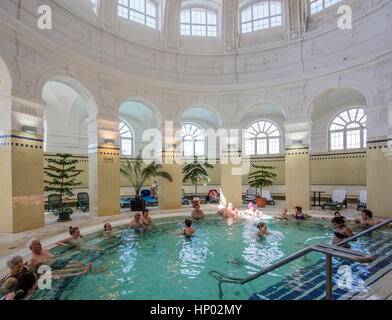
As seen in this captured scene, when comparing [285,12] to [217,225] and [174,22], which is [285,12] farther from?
[217,225]

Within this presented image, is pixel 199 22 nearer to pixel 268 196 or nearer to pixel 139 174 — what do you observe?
pixel 139 174

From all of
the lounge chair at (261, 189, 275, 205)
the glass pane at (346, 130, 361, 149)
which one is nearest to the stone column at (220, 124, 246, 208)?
the lounge chair at (261, 189, 275, 205)

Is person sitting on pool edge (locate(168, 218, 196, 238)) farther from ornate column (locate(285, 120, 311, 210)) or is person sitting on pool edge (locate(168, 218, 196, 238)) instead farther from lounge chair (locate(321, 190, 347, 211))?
lounge chair (locate(321, 190, 347, 211))

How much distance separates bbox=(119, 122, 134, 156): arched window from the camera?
1415cm

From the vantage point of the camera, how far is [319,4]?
9.91m

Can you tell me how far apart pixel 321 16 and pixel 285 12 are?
1.56 m

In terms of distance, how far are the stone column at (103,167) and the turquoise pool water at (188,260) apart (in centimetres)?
188

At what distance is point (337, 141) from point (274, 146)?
3.47 meters

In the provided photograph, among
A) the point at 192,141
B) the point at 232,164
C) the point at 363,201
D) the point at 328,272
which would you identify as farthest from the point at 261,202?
the point at 328,272

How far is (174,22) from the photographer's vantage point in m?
10.4

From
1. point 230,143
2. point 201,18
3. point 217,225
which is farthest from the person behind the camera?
point 201,18

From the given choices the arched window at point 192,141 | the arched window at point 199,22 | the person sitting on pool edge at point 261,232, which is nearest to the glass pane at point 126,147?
the arched window at point 192,141
